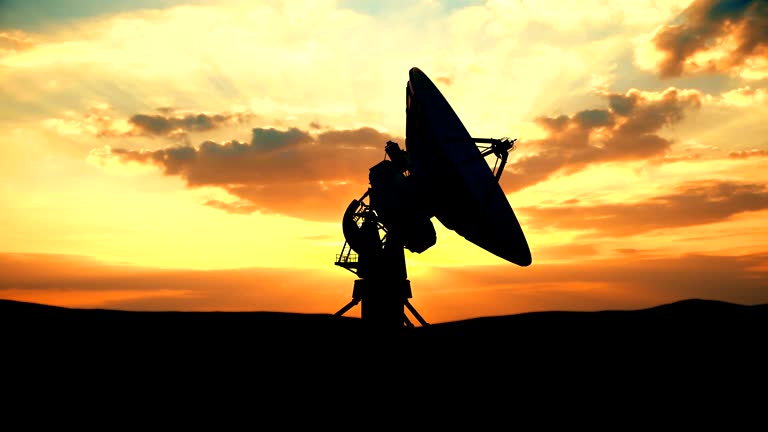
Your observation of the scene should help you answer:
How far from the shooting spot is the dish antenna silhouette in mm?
23422

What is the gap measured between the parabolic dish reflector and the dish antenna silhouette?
45mm

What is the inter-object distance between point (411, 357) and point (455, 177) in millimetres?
8272

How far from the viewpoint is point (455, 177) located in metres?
22.9

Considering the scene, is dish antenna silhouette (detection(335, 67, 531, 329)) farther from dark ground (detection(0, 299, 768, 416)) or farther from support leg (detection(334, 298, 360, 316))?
dark ground (detection(0, 299, 768, 416))

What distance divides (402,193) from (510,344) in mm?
9089

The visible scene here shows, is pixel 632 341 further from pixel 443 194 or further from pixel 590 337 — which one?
pixel 443 194

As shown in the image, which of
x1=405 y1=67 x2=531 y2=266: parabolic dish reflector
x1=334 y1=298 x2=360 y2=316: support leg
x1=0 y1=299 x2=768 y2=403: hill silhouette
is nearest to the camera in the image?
x1=0 y1=299 x2=768 y2=403: hill silhouette

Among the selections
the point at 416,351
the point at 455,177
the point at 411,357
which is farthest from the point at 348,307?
the point at 455,177

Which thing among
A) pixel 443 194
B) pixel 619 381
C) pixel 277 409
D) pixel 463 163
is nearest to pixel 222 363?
pixel 277 409

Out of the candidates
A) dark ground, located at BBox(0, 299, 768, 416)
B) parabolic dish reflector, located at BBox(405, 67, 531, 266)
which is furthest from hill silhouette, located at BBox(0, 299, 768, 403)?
parabolic dish reflector, located at BBox(405, 67, 531, 266)

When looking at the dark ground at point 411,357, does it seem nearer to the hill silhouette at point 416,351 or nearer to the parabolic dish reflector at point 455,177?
the hill silhouette at point 416,351

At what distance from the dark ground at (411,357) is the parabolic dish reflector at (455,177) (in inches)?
209

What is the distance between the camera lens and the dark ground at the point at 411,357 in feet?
63.7

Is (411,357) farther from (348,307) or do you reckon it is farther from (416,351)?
(348,307)
